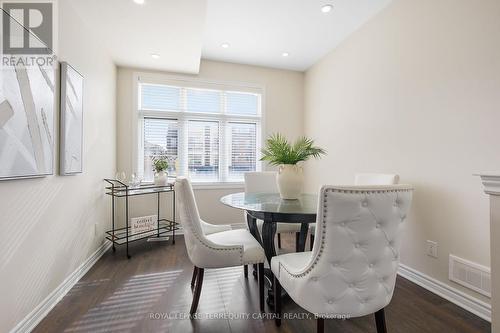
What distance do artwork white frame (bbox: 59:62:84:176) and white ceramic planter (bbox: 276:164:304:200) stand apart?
1.78 m

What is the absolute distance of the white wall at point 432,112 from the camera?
1648 mm

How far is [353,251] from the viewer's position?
107 cm

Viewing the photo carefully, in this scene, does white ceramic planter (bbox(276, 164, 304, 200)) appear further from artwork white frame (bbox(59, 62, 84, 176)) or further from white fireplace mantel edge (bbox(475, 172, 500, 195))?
artwork white frame (bbox(59, 62, 84, 176))

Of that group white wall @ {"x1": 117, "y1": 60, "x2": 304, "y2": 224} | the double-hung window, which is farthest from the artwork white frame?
the double-hung window

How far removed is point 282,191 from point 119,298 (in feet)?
5.25

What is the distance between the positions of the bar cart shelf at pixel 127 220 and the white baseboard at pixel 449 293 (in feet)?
8.93

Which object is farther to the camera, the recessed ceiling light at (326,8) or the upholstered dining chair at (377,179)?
the recessed ceiling light at (326,8)

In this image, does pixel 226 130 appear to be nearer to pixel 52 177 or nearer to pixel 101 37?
pixel 101 37

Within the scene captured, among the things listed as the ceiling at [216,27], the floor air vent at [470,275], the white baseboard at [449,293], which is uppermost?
the ceiling at [216,27]

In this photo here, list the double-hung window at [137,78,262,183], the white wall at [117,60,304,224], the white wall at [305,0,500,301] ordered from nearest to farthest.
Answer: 1. the white wall at [305,0,500,301]
2. the white wall at [117,60,304,224]
3. the double-hung window at [137,78,262,183]

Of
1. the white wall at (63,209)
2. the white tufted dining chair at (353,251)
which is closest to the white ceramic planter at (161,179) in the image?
the white wall at (63,209)

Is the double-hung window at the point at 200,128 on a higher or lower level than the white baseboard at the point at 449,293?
higher

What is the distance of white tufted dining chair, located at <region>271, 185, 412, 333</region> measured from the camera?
1017 mm

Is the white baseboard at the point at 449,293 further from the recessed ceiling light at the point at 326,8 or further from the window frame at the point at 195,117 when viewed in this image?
the recessed ceiling light at the point at 326,8
